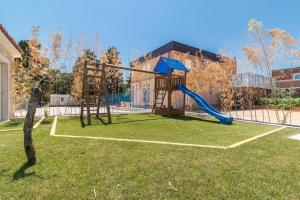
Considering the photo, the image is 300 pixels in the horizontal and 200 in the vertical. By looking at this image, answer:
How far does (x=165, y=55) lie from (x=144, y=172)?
1750 centimetres

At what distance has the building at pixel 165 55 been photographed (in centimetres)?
1911

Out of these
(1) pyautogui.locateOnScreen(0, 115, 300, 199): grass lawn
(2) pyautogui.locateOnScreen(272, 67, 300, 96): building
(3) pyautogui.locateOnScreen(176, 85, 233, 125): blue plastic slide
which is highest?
(2) pyautogui.locateOnScreen(272, 67, 300, 96): building

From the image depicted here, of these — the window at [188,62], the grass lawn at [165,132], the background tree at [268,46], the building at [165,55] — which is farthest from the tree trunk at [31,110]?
the window at [188,62]

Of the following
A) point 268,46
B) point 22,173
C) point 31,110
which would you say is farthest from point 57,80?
point 268,46

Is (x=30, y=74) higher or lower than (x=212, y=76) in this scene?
Result: lower

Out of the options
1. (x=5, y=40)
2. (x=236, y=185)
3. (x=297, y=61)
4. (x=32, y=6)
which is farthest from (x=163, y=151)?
(x=297, y=61)

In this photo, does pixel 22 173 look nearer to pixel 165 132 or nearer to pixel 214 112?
pixel 165 132

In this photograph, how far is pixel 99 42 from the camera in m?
15.0

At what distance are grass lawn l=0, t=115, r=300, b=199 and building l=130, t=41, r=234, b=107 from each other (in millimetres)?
13080

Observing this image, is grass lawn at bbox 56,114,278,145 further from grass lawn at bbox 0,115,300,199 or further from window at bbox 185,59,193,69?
window at bbox 185,59,193,69

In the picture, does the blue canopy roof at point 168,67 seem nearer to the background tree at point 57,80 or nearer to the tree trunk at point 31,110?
the background tree at point 57,80

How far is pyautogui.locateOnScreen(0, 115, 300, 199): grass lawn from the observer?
8.45 ft

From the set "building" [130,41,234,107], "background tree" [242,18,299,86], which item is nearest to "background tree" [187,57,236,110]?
"building" [130,41,234,107]

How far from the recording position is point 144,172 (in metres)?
3.14
